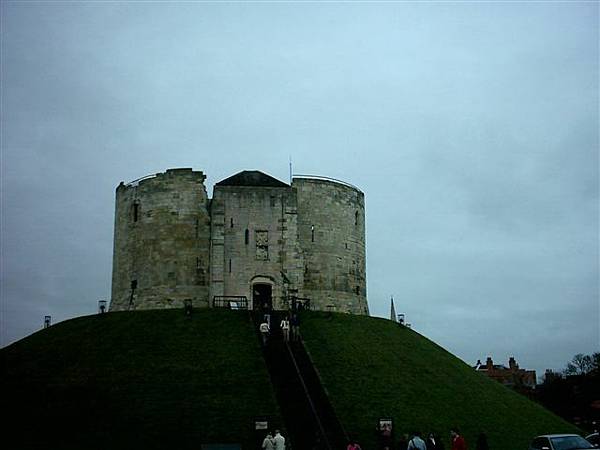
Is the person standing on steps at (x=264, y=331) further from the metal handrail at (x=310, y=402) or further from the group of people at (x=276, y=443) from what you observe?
the group of people at (x=276, y=443)

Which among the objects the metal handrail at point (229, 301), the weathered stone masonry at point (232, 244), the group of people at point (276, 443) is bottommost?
the group of people at point (276, 443)

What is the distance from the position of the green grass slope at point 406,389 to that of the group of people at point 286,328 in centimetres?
68

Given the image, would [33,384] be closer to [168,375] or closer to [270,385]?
[168,375]

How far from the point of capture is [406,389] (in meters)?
34.2

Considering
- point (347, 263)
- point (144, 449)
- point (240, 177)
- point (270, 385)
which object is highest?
point (240, 177)

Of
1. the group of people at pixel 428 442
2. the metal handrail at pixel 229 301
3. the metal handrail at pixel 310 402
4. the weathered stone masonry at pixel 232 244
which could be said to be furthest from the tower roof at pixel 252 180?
the group of people at pixel 428 442

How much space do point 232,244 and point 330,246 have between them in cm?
635

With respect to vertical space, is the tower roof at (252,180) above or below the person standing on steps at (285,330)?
above

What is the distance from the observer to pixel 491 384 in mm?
39656

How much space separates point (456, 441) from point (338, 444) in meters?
6.33

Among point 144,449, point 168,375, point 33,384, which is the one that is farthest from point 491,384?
point 33,384

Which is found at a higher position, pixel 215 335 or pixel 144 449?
pixel 215 335

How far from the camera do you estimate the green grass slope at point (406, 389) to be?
1232 inches

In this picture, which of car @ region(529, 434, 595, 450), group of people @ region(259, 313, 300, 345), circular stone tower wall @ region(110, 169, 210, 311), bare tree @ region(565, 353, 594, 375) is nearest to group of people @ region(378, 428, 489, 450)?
car @ region(529, 434, 595, 450)
